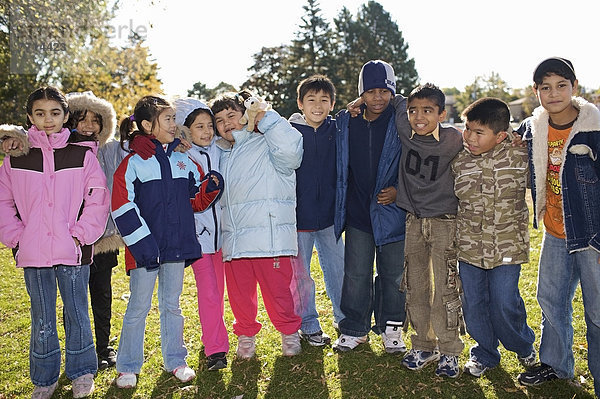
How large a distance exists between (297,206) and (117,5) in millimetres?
8830

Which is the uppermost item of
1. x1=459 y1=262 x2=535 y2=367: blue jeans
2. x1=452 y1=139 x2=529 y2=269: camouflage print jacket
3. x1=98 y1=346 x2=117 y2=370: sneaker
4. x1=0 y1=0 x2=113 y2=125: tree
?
x1=0 y1=0 x2=113 y2=125: tree

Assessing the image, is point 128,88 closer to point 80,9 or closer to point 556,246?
point 80,9

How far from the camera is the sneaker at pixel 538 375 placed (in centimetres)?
380

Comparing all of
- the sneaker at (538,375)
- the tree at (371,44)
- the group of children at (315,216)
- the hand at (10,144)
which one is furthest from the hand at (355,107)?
the tree at (371,44)

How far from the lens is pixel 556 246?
12.0 ft

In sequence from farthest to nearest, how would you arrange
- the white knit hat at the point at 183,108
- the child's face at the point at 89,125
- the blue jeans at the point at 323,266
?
the blue jeans at the point at 323,266 < the white knit hat at the point at 183,108 < the child's face at the point at 89,125

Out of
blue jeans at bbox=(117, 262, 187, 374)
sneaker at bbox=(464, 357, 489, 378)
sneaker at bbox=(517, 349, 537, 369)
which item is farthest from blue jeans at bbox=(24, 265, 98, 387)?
sneaker at bbox=(517, 349, 537, 369)

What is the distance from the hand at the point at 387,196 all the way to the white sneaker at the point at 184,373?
7.10ft

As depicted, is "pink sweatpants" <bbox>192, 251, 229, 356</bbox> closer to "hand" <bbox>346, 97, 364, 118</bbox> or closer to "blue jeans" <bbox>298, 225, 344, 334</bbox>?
"blue jeans" <bbox>298, 225, 344, 334</bbox>

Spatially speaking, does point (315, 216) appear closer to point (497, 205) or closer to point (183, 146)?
point (183, 146)

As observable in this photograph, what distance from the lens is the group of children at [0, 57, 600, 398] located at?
3666 millimetres

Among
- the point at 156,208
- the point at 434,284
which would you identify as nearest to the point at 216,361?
the point at 156,208

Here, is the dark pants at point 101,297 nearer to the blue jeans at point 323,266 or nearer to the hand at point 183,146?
the hand at point 183,146

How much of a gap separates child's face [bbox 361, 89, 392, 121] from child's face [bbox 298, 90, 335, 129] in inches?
13.8
